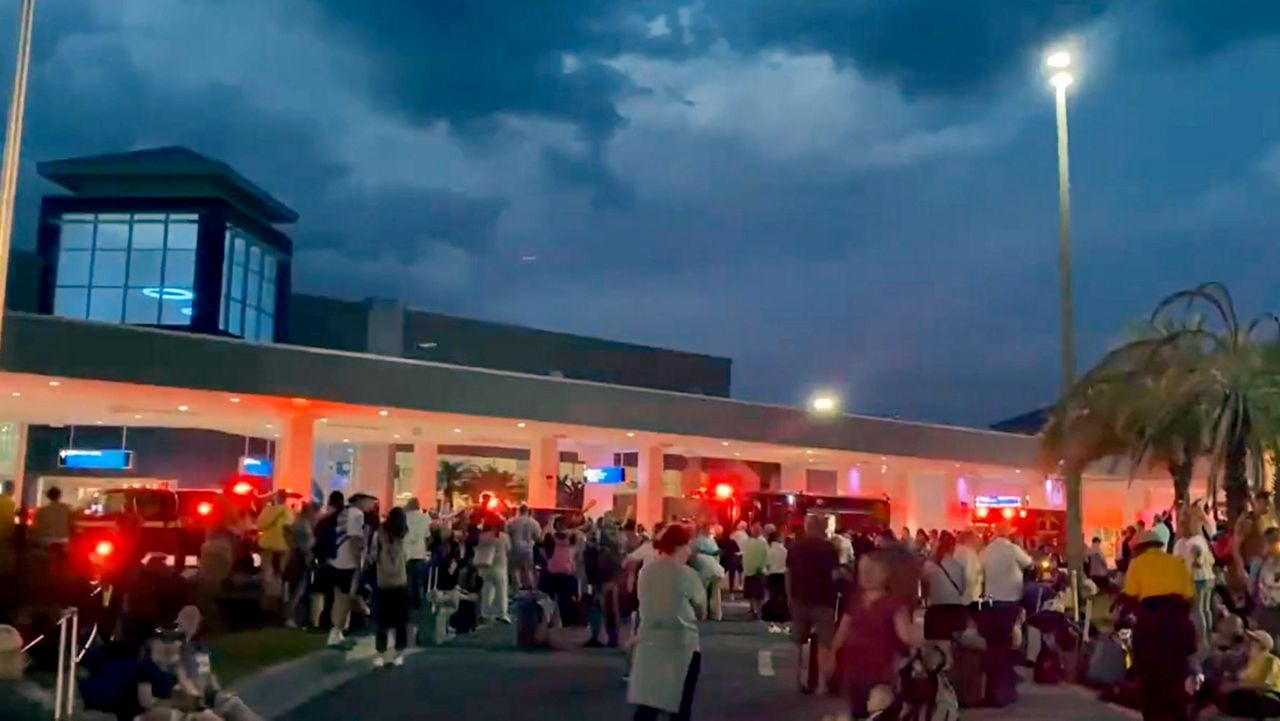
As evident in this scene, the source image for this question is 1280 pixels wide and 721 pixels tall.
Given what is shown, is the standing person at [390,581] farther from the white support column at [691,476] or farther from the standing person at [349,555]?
the white support column at [691,476]

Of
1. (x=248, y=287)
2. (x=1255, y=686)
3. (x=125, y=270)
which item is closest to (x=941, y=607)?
(x=1255, y=686)

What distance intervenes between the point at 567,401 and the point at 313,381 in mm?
7921

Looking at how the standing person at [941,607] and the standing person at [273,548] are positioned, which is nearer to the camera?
the standing person at [941,607]

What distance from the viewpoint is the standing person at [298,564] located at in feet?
63.1

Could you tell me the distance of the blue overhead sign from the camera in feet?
161

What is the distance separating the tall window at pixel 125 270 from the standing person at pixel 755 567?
3369 cm

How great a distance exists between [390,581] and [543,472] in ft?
87.5

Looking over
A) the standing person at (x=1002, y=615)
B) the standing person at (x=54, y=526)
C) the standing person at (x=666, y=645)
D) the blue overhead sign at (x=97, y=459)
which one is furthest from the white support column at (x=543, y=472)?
the standing person at (x=666, y=645)

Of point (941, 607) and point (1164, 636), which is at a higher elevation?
point (941, 607)

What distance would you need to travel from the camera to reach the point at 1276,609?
1474cm

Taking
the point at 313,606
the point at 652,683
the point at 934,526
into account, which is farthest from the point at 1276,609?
the point at 934,526

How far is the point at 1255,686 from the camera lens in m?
11.8

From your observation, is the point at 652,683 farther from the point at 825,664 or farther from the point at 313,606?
the point at 313,606

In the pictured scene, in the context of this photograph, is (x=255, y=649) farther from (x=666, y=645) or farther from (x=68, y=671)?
(x=666, y=645)
